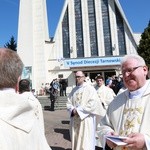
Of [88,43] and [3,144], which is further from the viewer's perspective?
[88,43]

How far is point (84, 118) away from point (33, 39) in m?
25.7

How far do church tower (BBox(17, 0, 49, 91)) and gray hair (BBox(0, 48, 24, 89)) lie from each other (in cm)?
2943

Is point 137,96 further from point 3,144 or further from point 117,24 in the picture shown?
point 117,24

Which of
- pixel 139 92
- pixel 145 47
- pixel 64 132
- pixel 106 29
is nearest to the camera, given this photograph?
pixel 139 92

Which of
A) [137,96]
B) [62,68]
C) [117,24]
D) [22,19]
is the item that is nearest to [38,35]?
[22,19]

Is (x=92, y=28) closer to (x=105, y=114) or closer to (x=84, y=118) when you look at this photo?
(x=84, y=118)

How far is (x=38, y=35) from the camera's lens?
107 feet

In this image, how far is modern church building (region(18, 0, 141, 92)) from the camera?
105ft

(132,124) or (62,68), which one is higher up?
(62,68)

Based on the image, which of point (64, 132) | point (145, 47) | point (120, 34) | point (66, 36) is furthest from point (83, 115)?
point (120, 34)

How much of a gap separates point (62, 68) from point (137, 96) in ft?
97.1

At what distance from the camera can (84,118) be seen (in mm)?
7215

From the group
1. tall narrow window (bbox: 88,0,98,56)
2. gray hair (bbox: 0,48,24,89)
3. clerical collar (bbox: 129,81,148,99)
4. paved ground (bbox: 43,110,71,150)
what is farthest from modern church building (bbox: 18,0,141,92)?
gray hair (bbox: 0,48,24,89)

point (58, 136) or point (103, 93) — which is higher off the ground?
point (103, 93)
